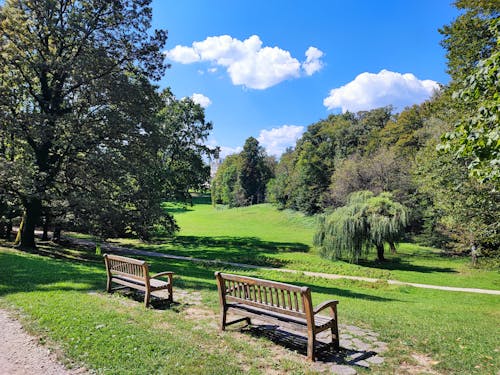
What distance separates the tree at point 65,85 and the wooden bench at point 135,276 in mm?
7436

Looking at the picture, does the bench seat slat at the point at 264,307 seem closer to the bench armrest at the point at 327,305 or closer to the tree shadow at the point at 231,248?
the bench armrest at the point at 327,305

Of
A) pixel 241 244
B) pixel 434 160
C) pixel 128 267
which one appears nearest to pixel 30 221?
pixel 128 267

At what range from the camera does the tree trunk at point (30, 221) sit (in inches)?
648

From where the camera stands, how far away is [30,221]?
16578mm

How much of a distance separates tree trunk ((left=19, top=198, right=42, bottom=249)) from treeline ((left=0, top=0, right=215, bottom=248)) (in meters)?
0.04

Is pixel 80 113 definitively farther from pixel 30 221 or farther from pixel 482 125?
pixel 482 125

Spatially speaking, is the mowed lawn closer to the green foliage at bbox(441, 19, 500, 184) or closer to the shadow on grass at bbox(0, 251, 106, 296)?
the shadow on grass at bbox(0, 251, 106, 296)

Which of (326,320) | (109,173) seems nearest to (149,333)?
(326,320)

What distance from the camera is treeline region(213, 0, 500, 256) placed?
168 inches

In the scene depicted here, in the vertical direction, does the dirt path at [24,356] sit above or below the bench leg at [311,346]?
below

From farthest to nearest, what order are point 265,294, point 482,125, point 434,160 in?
point 434,160
point 265,294
point 482,125

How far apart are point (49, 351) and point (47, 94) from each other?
49.6 feet

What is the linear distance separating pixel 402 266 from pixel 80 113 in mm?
20870

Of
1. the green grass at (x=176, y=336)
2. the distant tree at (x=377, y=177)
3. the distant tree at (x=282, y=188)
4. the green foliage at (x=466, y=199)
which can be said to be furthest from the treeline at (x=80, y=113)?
the distant tree at (x=282, y=188)
